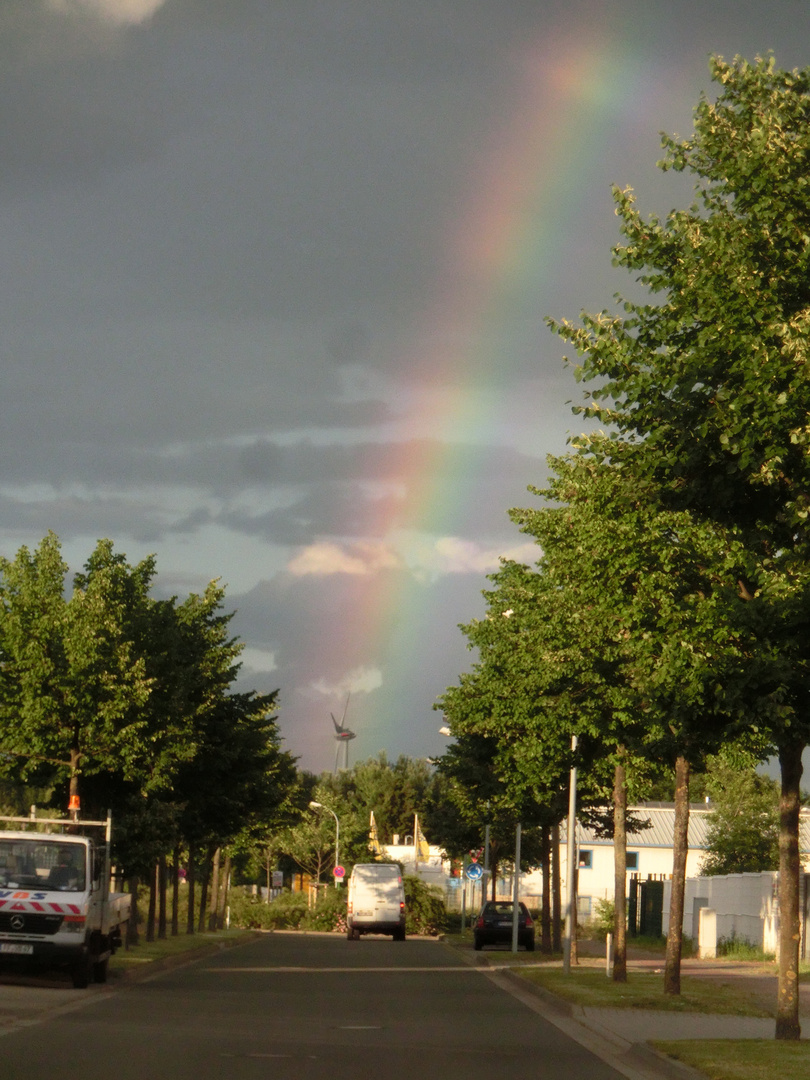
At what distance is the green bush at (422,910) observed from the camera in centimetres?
7181

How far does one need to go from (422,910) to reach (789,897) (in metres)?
57.3

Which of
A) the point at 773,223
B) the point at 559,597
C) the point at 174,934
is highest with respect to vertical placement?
the point at 773,223

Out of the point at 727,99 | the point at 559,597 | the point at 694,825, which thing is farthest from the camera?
the point at 694,825

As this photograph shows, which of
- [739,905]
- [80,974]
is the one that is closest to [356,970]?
[80,974]

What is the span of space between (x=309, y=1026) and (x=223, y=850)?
45686mm

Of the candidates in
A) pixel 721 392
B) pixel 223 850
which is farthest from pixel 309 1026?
pixel 223 850

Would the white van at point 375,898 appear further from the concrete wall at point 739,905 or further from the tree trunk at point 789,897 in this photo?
the tree trunk at point 789,897

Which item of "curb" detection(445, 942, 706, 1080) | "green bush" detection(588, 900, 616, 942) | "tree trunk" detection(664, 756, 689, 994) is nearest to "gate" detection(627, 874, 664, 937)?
"green bush" detection(588, 900, 616, 942)

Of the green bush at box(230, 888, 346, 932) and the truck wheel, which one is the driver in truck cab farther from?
the green bush at box(230, 888, 346, 932)

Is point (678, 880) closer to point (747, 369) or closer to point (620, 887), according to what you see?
point (620, 887)

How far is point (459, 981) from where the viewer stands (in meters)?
31.0

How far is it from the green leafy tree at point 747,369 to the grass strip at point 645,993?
19.6 feet

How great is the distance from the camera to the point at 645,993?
24531 mm

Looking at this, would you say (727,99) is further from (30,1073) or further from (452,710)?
(452,710)
